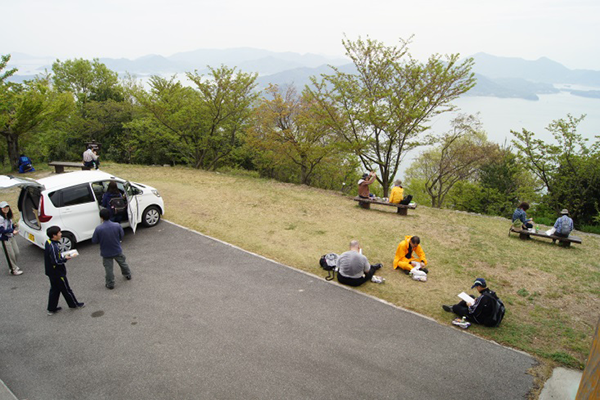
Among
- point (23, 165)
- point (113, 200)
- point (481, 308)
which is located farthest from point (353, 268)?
point (23, 165)

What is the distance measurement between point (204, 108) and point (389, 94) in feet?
41.0

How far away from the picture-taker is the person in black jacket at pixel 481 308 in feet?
20.9

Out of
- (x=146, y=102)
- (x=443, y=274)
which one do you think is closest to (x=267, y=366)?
(x=443, y=274)

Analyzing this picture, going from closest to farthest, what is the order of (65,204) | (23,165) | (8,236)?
(8,236) < (65,204) < (23,165)

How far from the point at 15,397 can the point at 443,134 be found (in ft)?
102

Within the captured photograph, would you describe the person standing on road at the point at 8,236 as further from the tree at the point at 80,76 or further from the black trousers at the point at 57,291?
the tree at the point at 80,76

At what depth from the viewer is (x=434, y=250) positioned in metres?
10.1

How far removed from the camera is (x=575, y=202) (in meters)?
20.4

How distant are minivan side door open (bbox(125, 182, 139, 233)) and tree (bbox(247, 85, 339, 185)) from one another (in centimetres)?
1436

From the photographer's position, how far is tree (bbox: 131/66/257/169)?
22.4 m

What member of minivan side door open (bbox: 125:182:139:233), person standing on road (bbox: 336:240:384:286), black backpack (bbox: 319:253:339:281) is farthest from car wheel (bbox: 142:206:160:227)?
person standing on road (bbox: 336:240:384:286)

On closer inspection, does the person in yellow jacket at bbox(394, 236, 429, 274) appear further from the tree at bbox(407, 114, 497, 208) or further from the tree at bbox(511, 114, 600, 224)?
the tree at bbox(407, 114, 497, 208)

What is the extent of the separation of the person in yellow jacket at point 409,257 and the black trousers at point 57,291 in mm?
7238

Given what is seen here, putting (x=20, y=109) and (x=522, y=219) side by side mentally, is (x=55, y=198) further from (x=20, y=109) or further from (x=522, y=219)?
(x=522, y=219)
